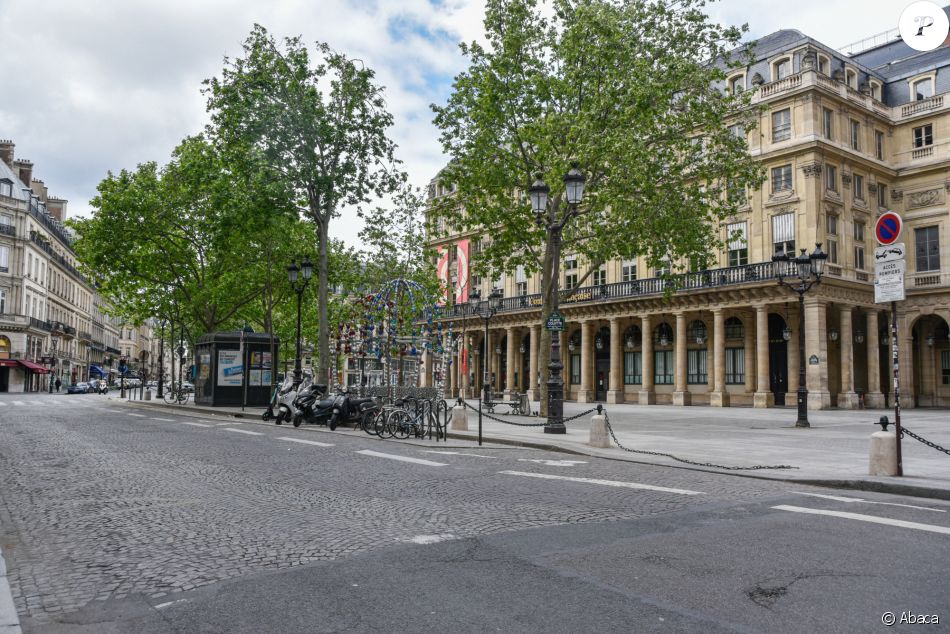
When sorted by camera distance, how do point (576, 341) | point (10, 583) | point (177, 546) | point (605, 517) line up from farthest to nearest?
point (576, 341), point (605, 517), point (177, 546), point (10, 583)

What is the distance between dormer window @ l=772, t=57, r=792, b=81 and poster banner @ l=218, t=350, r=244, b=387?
99.2 ft

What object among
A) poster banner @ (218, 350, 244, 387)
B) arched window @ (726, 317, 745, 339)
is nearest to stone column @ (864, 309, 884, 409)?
arched window @ (726, 317, 745, 339)

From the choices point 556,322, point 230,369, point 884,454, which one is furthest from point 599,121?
point 230,369

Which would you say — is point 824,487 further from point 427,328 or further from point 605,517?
point 427,328

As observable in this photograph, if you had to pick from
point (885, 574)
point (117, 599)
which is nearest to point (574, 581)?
point (885, 574)

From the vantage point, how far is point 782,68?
4012 centimetres

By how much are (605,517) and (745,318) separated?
121 feet

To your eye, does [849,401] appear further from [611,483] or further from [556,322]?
[611,483]

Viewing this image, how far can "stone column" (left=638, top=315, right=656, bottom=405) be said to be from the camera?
44.3 meters

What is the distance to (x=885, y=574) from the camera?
5.20 m

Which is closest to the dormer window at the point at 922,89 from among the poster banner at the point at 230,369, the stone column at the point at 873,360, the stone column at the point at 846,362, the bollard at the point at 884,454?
the stone column at the point at 873,360

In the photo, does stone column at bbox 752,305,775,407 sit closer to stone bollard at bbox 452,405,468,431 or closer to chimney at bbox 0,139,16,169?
stone bollard at bbox 452,405,468,431

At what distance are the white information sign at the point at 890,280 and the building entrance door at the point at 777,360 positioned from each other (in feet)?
107

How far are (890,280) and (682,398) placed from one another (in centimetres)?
3255
